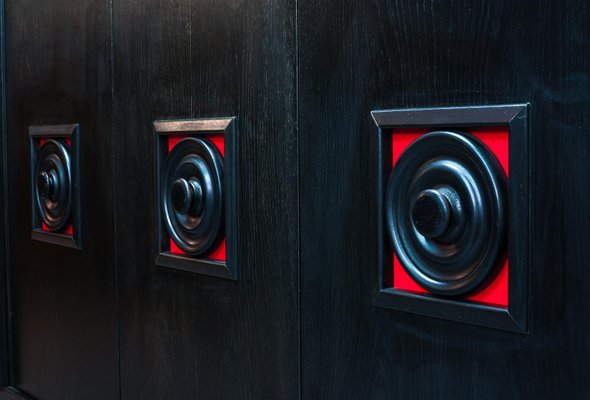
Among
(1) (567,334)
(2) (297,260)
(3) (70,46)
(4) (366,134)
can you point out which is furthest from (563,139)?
(3) (70,46)

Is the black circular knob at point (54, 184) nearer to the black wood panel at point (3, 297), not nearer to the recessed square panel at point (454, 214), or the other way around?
the black wood panel at point (3, 297)

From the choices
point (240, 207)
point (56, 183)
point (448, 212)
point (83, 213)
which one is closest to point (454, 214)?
point (448, 212)

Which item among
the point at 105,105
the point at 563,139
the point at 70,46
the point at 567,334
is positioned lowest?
the point at 567,334

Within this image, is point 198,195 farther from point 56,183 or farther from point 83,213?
point 56,183

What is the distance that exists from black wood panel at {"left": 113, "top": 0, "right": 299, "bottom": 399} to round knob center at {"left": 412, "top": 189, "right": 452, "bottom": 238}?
0.36 meters

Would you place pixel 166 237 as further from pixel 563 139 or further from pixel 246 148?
pixel 563 139

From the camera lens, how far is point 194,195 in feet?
6.07

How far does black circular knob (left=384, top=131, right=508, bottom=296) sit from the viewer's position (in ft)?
4.09

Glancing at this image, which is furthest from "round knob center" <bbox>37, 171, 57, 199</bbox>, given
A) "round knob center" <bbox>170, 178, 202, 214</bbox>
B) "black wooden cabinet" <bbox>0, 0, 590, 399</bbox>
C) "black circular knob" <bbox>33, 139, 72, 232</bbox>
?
"round knob center" <bbox>170, 178, 202, 214</bbox>

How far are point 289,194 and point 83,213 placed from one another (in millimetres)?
998

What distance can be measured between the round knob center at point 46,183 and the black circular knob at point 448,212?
145cm

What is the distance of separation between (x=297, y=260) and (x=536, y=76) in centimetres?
64

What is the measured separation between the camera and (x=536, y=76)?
1179mm

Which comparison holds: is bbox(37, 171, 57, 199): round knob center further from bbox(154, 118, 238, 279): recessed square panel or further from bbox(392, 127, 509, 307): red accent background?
bbox(392, 127, 509, 307): red accent background
